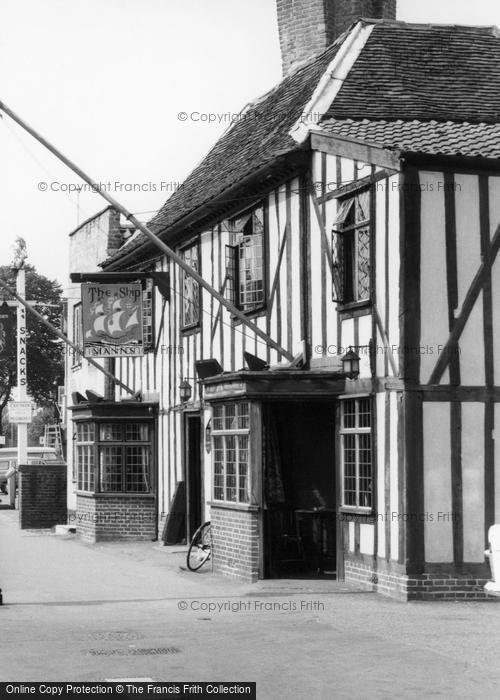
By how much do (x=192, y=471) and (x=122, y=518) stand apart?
116 inches

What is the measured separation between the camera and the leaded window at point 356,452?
17344mm

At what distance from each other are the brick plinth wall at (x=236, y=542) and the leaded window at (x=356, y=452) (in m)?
1.32

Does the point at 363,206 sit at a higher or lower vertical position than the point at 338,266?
higher

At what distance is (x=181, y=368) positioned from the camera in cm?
2580

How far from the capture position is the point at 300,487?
1914cm

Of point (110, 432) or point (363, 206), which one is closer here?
point (363, 206)

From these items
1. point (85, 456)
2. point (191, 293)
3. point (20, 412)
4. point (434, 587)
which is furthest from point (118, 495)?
point (434, 587)

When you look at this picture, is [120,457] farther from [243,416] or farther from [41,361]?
[41,361]

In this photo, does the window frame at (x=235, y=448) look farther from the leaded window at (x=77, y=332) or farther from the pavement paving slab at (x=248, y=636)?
the leaded window at (x=77, y=332)

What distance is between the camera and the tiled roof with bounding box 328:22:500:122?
19.3 metres

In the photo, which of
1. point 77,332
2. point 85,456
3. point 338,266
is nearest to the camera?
point 338,266

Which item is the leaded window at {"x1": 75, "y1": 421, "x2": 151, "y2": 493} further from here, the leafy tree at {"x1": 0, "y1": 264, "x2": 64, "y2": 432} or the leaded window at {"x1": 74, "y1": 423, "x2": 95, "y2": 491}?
the leafy tree at {"x1": 0, "y1": 264, "x2": 64, "y2": 432}

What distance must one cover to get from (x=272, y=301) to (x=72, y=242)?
16046 mm

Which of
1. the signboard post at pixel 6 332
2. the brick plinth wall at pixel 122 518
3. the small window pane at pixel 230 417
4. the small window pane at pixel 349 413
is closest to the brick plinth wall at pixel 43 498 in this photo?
the signboard post at pixel 6 332
